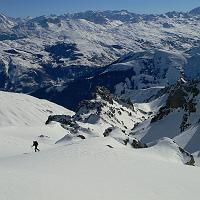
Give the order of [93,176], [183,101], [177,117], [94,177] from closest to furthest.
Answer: [94,177] < [93,176] < [177,117] < [183,101]

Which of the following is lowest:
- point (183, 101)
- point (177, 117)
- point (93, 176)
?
point (177, 117)

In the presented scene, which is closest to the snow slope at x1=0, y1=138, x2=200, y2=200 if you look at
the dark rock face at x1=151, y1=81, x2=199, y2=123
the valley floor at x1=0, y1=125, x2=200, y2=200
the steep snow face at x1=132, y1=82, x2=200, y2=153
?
the valley floor at x1=0, y1=125, x2=200, y2=200

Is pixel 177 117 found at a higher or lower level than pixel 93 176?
lower

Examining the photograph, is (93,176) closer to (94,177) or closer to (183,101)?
(94,177)

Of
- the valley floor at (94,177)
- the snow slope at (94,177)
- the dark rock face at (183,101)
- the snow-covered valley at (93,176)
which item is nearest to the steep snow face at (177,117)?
the dark rock face at (183,101)

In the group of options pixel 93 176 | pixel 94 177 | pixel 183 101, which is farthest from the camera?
pixel 183 101

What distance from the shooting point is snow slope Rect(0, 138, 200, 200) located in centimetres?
2570

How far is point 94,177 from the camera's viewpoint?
1300 inches

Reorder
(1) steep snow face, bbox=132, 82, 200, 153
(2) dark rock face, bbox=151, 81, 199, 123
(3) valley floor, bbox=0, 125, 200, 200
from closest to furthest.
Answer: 1. (3) valley floor, bbox=0, 125, 200, 200
2. (1) steep snow face, bbox=132, 82, 200, 153
3. (2) dark rock face, bbox=151, 81, 199, 123

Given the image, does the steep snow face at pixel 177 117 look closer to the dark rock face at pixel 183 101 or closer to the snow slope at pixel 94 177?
the dark rock face at pixel 183 101

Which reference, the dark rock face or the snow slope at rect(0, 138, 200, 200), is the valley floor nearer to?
the snow slope at rect(0, 138, 200, 200)

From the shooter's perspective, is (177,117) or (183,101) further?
(183,101)

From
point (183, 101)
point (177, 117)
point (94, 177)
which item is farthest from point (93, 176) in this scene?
point (183, 101)

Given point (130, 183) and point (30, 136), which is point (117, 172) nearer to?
point (130, 183)
